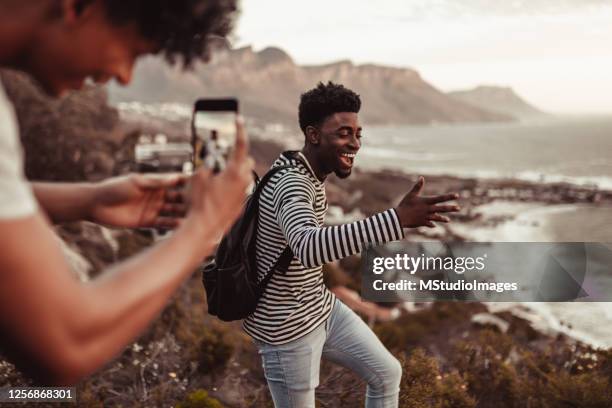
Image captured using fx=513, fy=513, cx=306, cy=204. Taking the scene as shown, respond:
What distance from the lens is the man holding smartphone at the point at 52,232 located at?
32.8 inches

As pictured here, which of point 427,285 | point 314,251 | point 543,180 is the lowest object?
point 543,180

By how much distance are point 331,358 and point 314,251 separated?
2.96ft

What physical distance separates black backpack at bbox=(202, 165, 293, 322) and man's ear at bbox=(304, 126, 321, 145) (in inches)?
14.8

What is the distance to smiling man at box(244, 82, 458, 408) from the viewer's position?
6.18 feet

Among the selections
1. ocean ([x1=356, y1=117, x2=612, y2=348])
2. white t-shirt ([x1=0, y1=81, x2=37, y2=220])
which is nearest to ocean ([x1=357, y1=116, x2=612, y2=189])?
ocean ([x1=356, y1=117, x2=612, y2=348])

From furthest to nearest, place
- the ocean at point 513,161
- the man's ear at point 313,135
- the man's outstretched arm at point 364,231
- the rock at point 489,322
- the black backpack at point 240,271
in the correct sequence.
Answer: the ocean at point 513,161 → the rock at point 489,322 → the man's ear at point 313,135 → the black backpack at point 240,271 → the man's outstretched arm at point 364,231

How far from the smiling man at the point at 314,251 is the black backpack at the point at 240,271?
3cm

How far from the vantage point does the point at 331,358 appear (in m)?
2.55

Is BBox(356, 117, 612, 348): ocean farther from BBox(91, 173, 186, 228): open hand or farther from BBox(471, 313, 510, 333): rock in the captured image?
BBox(91, 173, 186, 228): open hand

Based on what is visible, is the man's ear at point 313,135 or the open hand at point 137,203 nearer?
the open hand at point 137,203

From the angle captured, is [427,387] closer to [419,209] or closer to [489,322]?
[419,209]

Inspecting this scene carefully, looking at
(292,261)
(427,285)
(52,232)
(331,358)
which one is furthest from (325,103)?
(427,285)

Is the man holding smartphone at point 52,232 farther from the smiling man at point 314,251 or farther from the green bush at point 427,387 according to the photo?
the green bush at point 427,387

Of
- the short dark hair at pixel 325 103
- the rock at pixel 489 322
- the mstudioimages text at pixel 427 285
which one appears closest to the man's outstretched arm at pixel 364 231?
the short dark hair at pixel 325 103
